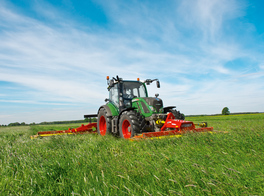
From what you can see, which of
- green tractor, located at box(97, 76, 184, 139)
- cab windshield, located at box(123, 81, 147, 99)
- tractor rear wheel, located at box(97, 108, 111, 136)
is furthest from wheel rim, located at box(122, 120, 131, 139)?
tractor rear wheel, located at box(97, 108, 111, 136)

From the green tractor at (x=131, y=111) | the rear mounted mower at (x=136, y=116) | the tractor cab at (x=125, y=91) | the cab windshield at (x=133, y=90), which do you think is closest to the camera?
the rear mounted mower at (x=136, y=116)

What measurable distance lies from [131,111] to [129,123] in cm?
48

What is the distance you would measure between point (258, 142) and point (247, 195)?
2.70 m

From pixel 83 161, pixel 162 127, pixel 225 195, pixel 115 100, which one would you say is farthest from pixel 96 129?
pixel 225 195

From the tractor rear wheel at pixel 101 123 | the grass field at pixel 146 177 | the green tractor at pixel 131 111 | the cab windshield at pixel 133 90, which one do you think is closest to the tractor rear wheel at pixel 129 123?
the green tractor at pixel 131 111

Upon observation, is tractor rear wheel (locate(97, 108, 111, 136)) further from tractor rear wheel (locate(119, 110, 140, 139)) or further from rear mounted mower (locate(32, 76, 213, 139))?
tractor rear wheel (locate(119, 110, 140, 139))

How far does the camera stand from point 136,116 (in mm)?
6691

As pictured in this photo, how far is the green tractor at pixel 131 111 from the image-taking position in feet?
22.4

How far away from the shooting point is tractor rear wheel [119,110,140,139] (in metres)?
6.50

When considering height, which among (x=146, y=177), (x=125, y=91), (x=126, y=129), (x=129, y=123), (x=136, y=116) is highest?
(x=125, y=91)

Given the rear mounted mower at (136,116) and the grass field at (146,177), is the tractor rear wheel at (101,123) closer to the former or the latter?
the rear mounted mower at (136,116)

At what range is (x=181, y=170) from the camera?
2.67 metres

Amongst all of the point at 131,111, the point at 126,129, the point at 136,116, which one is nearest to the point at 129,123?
the point at 126,129

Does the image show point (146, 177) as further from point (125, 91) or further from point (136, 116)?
→ point (125, 91)
